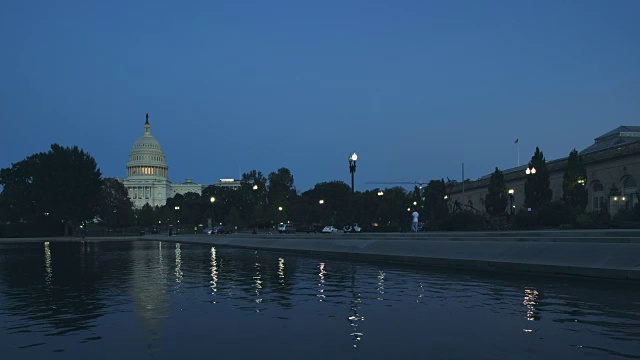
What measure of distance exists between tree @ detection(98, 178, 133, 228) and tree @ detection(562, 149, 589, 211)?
101 meters

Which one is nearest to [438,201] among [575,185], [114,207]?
[575,185]

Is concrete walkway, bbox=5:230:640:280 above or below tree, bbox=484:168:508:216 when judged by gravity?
below

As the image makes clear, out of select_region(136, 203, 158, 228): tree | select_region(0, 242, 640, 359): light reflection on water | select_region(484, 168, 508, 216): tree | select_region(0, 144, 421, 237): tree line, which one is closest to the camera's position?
select_region(0, 242, 640, 359): light reflection on water

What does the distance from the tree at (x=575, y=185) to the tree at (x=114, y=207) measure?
101071mm

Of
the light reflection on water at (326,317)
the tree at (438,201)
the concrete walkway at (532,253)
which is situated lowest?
the light reflection on water at (326,317)

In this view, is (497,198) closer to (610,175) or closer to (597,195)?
(597,195)

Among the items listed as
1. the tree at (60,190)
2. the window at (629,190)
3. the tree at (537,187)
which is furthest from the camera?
the tree at (60,190)

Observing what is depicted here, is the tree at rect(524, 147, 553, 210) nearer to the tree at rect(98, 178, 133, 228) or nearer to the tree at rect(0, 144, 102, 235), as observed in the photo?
the tree at rect(0, 144, 102, 235)

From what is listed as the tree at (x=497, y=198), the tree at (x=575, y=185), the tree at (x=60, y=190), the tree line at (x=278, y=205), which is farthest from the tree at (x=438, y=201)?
the tree at (x=60, y=190)

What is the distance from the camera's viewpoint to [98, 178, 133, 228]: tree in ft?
414

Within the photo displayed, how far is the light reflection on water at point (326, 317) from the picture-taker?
838cm

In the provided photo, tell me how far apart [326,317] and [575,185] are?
4626 centimetres

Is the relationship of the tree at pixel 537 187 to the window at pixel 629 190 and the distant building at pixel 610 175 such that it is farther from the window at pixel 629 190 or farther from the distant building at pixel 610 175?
the window at pixel 629 190

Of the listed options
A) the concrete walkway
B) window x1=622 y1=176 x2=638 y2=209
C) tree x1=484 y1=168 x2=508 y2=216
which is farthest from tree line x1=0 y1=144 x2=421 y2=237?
the concrete walkway
